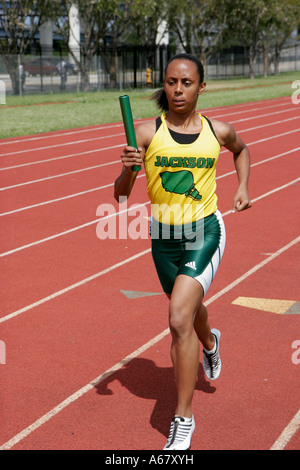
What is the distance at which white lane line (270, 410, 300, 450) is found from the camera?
3795mm

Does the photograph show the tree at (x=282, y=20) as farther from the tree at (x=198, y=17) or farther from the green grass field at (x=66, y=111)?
the green grass field at (x=66, y=111)

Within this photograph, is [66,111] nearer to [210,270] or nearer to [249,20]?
[210,270]

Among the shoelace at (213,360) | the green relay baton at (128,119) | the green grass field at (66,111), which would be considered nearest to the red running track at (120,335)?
the shoelace at (213,360)

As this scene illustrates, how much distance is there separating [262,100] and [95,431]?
27.0 m

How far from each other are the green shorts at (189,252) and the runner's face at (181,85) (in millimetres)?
672

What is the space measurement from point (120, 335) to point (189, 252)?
1694 millimetres

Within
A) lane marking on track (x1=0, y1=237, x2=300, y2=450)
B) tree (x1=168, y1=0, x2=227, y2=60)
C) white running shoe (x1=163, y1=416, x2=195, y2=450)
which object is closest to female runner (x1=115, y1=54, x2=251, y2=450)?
white running shoe (x1=163, y1=416, x2=195, y2=450)

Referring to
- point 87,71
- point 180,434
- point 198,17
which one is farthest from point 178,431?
point 198,17

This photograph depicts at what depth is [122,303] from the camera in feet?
20.3

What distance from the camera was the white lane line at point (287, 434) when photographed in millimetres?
3795

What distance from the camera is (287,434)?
154 inches

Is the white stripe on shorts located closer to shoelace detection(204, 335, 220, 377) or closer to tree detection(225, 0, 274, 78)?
shoelace detection(204, 335, 220, 377)

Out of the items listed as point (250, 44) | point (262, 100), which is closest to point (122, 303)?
point (262, 100)

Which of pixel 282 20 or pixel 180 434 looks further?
pixel 282 20
